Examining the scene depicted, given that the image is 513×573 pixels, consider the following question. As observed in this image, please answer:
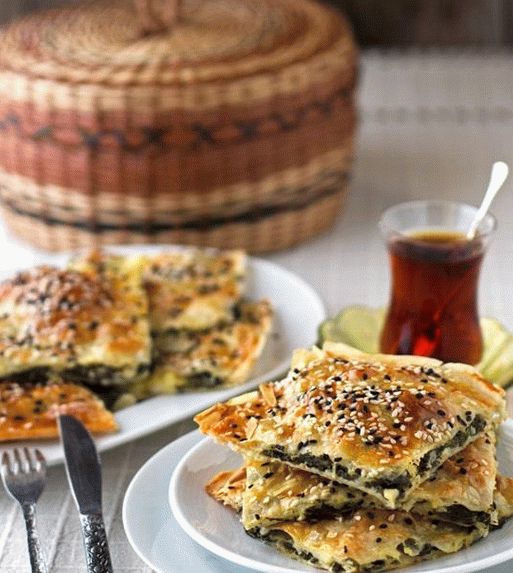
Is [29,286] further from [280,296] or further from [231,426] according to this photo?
[231,426]

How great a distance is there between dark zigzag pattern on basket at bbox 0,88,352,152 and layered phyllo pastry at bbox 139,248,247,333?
0.93 feet

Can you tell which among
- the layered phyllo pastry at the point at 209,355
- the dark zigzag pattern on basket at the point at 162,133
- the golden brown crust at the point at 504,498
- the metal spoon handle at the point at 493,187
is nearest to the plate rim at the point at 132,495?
the layered phyllo pastry at the point at 209,355

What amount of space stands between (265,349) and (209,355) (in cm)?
12

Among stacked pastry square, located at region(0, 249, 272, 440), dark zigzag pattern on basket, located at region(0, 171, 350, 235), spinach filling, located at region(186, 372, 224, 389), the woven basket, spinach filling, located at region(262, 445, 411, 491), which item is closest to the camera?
spinach filling, located at region(262, 445, 411, 491)

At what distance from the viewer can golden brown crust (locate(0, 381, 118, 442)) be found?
1.98 m

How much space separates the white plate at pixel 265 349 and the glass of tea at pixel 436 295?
8.7 inches

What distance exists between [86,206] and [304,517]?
55.7 inches

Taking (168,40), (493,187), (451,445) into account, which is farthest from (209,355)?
(168,40)

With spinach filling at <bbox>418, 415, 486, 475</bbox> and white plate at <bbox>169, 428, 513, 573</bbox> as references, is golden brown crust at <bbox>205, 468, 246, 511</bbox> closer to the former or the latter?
white plate at <bbox>169, 428, 513, 573</bbox>

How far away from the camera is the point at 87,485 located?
1.83 meters

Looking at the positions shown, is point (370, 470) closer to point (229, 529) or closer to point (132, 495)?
point (229, 529)

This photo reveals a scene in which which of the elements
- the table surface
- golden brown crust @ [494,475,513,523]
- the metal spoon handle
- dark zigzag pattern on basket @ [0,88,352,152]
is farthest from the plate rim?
dark zigzag pattern on basket @ [0,88,352,152]

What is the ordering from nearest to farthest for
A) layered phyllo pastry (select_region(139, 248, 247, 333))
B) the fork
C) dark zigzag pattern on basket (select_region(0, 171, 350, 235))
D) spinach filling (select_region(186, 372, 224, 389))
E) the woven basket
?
the fork → spinach filling (select_region(186, 372, 224, 389)) → layered phyllo pastry (select_region(139, 248, 247, 333)) → the woven basket → dark zigzag pattern on basket (select_region(0, 171, 350, 235))

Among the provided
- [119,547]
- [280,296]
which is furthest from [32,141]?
[119,547]
